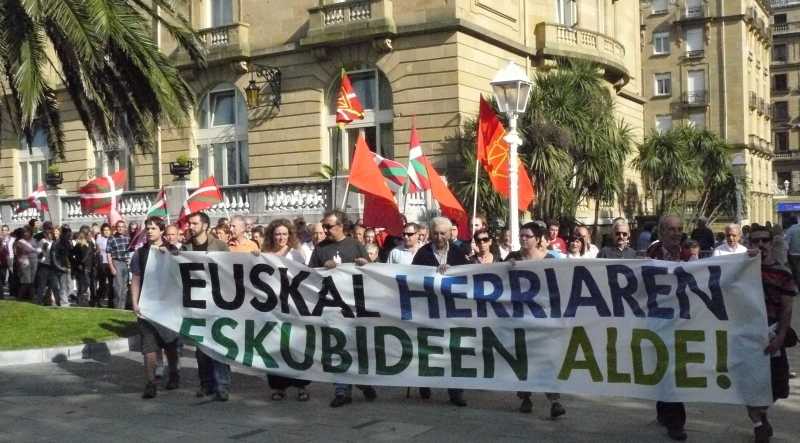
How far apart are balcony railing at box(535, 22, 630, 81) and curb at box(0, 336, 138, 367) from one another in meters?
18.9

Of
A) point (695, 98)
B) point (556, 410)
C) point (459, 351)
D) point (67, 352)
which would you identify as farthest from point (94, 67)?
point (695, 98)

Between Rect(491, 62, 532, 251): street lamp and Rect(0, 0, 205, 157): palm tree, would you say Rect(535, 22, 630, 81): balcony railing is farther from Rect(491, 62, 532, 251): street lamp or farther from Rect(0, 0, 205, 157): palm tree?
Rect(0, 0, 205, 157): palm tree

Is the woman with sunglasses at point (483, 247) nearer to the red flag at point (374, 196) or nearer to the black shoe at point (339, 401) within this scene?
the black shoe at point (339, 401)

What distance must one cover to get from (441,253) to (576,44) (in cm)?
2213

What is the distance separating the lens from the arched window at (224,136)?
29203 millimetres

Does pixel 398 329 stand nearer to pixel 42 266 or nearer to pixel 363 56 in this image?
pixel 42 266

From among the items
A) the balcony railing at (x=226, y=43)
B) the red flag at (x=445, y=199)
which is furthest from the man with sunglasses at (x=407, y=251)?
the balcony railing at (x=226, y=43)

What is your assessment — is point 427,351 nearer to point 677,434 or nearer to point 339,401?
point 339,401

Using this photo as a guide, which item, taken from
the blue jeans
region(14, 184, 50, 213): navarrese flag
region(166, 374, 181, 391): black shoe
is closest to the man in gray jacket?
the blue jeans

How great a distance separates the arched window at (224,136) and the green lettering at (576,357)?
22583mm

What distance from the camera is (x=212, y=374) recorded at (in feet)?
29.2

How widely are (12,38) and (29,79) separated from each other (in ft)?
2.13

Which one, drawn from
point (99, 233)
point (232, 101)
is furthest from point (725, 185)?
point (99, 233)

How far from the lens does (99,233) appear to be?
19250mm
